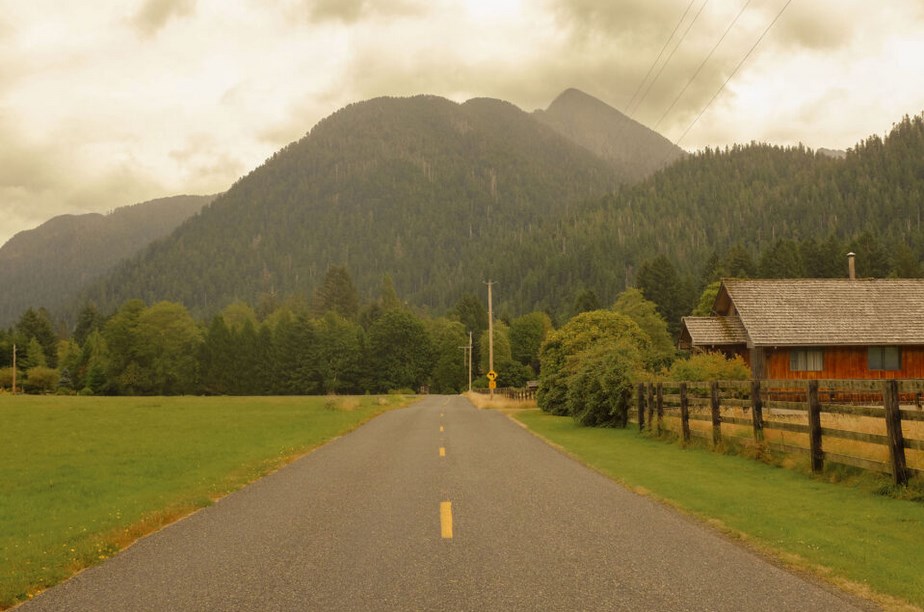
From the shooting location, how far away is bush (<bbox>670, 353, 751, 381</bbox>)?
101 feet

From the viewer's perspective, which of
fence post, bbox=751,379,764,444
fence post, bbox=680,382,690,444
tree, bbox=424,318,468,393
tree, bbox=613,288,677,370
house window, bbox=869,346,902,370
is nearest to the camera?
fence post, bbox=751,379,764,444

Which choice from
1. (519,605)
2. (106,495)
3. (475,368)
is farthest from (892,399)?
(475,368)

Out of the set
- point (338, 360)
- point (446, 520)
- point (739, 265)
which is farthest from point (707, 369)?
Answer: point (338, 360)

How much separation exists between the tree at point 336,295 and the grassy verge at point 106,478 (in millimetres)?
155808

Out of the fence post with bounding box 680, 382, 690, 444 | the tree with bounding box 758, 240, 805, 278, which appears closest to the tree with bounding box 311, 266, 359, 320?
the tree with bounding box 758, 240, 805, 278

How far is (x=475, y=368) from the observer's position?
138875mm

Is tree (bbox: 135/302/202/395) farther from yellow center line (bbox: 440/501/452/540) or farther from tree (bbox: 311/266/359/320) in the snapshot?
yellow center line (bbox: 440/501/452/540)

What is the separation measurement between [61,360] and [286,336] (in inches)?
1743

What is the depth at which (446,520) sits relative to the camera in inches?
393

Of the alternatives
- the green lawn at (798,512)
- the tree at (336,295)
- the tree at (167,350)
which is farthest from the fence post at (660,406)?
the tree at (336,295)

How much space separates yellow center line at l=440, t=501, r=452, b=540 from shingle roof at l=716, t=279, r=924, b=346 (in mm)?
32958

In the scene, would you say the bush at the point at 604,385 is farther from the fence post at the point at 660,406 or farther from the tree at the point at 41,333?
the tree at the point at 41,333

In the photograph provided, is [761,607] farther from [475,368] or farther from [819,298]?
[475,368]

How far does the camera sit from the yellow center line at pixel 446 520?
9.09 meters
